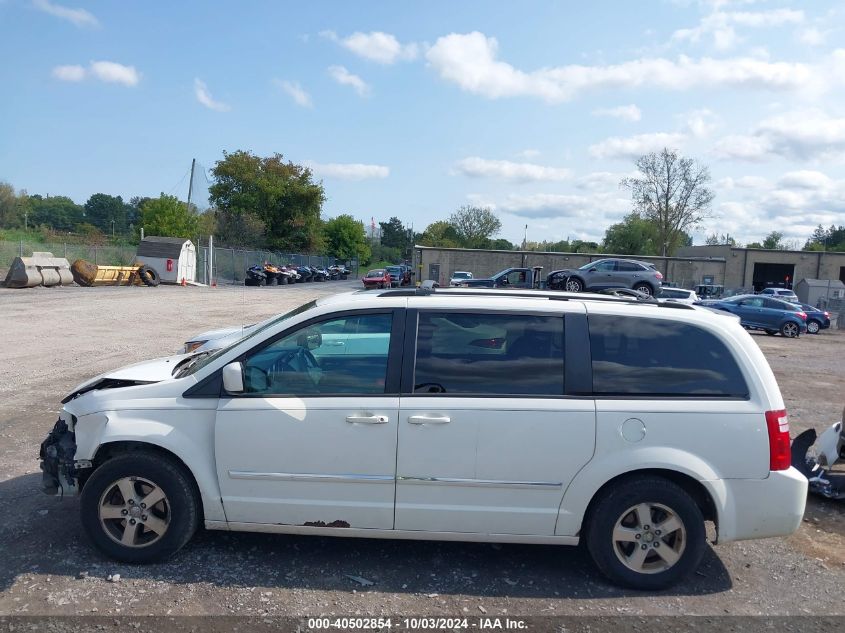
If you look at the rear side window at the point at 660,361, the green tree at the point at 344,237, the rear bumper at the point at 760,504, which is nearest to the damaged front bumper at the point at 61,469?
the rear side window at the point at 660,361

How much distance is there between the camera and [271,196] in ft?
223

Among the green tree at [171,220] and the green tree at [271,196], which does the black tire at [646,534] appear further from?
the green tree at [271,196]

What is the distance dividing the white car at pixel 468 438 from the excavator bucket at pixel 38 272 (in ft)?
89.6

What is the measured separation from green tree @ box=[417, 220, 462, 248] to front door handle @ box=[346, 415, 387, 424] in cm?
9998

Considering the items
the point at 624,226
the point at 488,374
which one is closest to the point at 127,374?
the point at 488,374

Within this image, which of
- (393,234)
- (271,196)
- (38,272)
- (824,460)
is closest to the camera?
(824,460)

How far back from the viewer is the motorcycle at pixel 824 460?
5898 millimetres

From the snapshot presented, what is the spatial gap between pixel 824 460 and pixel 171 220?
5915 centimetres

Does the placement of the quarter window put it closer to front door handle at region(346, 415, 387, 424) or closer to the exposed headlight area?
front door handle at region(346, 415, 387, 424)

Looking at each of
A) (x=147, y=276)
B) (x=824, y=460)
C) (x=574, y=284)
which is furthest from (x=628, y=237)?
(x=824, y=460)

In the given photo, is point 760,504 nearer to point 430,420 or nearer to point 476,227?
point 430,420

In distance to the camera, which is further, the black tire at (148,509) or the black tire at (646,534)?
the black tire at (148,509)

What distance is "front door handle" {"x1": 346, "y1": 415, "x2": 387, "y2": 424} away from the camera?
3994mm

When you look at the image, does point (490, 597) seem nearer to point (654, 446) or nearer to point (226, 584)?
point (654, 446)
